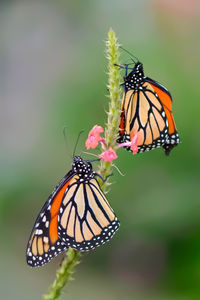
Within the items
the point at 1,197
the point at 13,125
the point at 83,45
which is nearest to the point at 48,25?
the point at 83,45

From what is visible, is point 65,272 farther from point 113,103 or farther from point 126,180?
point 126,180

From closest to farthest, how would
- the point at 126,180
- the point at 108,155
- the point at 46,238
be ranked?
the point at 108,155
the point at 46,238
the point at 126,180

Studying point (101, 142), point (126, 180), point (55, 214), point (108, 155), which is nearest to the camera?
point (108, 155)

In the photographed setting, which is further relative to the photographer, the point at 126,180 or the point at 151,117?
the point at 126,180

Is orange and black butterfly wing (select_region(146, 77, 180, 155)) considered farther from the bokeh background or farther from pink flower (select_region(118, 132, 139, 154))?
the bokeh background

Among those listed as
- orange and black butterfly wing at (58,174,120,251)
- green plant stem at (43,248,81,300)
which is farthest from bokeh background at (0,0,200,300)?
green plant stem at (43,248,81,300)

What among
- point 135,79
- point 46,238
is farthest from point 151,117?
point 46,238

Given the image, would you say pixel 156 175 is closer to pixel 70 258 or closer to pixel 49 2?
pixel 70 258
